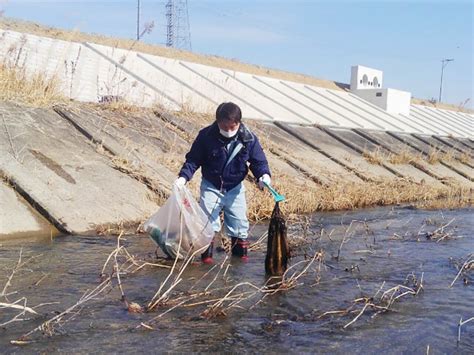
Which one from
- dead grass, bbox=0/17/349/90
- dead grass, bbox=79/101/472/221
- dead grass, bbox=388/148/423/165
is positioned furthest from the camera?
dead grass, bbox=0/17/349/90

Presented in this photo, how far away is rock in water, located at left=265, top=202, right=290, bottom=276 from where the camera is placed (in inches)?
190

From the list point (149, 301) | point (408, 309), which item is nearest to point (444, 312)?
point (408, 309)

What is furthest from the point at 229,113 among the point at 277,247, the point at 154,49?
the point at 154,49

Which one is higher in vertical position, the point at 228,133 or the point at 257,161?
the point at 228,133

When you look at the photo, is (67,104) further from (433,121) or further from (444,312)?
(433,121)

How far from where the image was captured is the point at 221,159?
17.5ft

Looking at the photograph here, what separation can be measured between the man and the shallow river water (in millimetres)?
370

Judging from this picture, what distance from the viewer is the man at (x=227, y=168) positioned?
5.24m

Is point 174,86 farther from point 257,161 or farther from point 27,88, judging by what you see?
point 257,161

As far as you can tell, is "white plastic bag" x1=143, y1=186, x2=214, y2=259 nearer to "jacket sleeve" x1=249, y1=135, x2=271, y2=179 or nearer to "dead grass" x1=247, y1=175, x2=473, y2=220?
"jacket sleeve" x1=249, y1=135, x2=271, y2=179

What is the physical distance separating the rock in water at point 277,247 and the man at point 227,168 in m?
0.49

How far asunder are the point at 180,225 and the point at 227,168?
0.78m

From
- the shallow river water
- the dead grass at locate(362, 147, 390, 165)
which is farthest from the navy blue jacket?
the dead grass at locate(362, 147, 390, 165)

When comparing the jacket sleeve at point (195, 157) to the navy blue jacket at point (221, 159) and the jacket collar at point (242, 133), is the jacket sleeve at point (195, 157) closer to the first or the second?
the navy blue jacket at point (221, 159)
